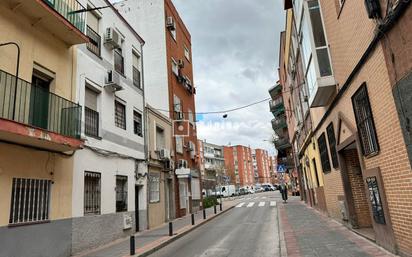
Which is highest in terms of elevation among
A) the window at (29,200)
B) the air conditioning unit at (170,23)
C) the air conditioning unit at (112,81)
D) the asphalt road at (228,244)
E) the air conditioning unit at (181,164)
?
the air conditioning unit at (170,23)

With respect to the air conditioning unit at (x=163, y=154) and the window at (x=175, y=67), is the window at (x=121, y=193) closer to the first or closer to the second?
the air conditioning unit at (x=163, y=154)

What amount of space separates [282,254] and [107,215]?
7.03 metres

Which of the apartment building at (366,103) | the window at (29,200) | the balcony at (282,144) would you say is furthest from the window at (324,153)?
the balcony at (282,144)

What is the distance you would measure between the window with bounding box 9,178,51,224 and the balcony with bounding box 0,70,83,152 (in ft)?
3.34

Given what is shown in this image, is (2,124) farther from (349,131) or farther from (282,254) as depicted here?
(349,131)

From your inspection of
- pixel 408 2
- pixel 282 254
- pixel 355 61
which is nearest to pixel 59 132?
pixel 282 254

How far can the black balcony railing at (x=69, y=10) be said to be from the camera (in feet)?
33.6

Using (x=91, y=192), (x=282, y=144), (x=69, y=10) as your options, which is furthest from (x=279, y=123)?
(x=69, y=10)

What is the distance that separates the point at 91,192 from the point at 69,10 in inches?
244

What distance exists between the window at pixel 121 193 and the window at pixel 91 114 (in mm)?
2436

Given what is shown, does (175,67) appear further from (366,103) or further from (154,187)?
(366,103)

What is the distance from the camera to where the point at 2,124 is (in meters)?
7.19

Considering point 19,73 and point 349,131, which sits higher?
point 19,73

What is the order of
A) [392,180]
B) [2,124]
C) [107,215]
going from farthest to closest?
[107,215] < [2,124] < [392,180]
